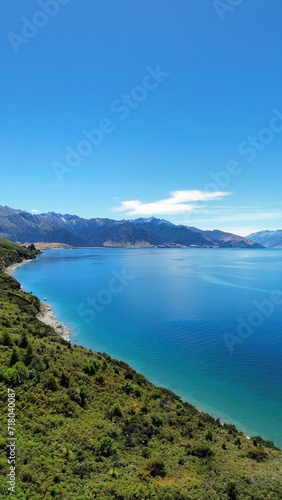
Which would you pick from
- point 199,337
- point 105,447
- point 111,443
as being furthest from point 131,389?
point 199,337

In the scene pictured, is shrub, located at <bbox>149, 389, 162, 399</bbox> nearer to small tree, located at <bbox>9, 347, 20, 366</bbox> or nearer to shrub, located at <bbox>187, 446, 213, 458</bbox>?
shrub, located at <bbox>187, 446, 213, 458</bbox>

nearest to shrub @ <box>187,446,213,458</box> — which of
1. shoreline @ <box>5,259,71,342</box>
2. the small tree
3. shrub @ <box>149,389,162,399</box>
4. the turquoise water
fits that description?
shrub @ <box>149,389,162,399</box>

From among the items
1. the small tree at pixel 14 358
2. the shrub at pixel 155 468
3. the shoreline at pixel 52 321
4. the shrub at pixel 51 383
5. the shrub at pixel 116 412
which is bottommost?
the shoreline at pixel 52 321

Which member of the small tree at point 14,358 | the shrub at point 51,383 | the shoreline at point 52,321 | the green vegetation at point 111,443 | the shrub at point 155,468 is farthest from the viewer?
the shoreline at point 52,321

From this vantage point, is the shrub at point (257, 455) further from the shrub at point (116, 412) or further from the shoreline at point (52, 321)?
the shoreline at point (52, 321)

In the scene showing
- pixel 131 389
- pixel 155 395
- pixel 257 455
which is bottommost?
pixel 155 395

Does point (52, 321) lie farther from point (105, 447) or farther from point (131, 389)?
point (105, 447)

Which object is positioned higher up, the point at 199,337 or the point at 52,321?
the point at 199,337

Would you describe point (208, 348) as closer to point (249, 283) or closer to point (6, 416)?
point (6, 416)

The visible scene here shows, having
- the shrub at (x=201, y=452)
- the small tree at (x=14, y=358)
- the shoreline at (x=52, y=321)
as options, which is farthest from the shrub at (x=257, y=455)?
the shoreline at (x=52, y=321)
